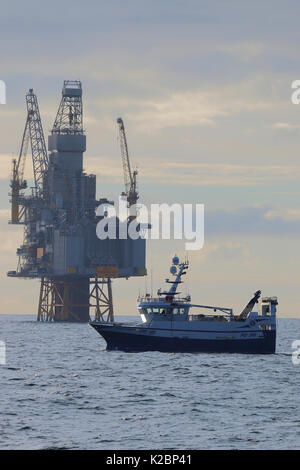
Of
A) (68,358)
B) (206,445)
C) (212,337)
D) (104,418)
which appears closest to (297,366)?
(212,337)

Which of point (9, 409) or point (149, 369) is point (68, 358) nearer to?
point (149, 369)

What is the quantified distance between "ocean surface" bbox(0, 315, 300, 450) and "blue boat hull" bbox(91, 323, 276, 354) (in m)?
1.26

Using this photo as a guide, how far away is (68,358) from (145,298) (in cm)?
1665

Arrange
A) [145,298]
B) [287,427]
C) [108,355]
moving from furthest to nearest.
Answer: [108,355] → [145,298] → [287,427]

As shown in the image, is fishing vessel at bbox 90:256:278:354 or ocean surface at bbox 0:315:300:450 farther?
fishing vessel at bbox 90:256:278:354

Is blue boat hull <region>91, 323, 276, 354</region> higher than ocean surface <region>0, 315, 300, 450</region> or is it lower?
higher

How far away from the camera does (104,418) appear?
7219cm

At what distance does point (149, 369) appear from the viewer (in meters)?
109

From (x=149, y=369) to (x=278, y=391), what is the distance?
20.9 m

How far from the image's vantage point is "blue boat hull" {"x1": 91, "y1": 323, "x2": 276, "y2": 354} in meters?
121

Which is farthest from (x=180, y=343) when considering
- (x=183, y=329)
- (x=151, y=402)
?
(x=151, y=402)

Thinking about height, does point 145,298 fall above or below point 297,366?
above

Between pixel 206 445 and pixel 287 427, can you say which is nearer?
pixel 206 445
